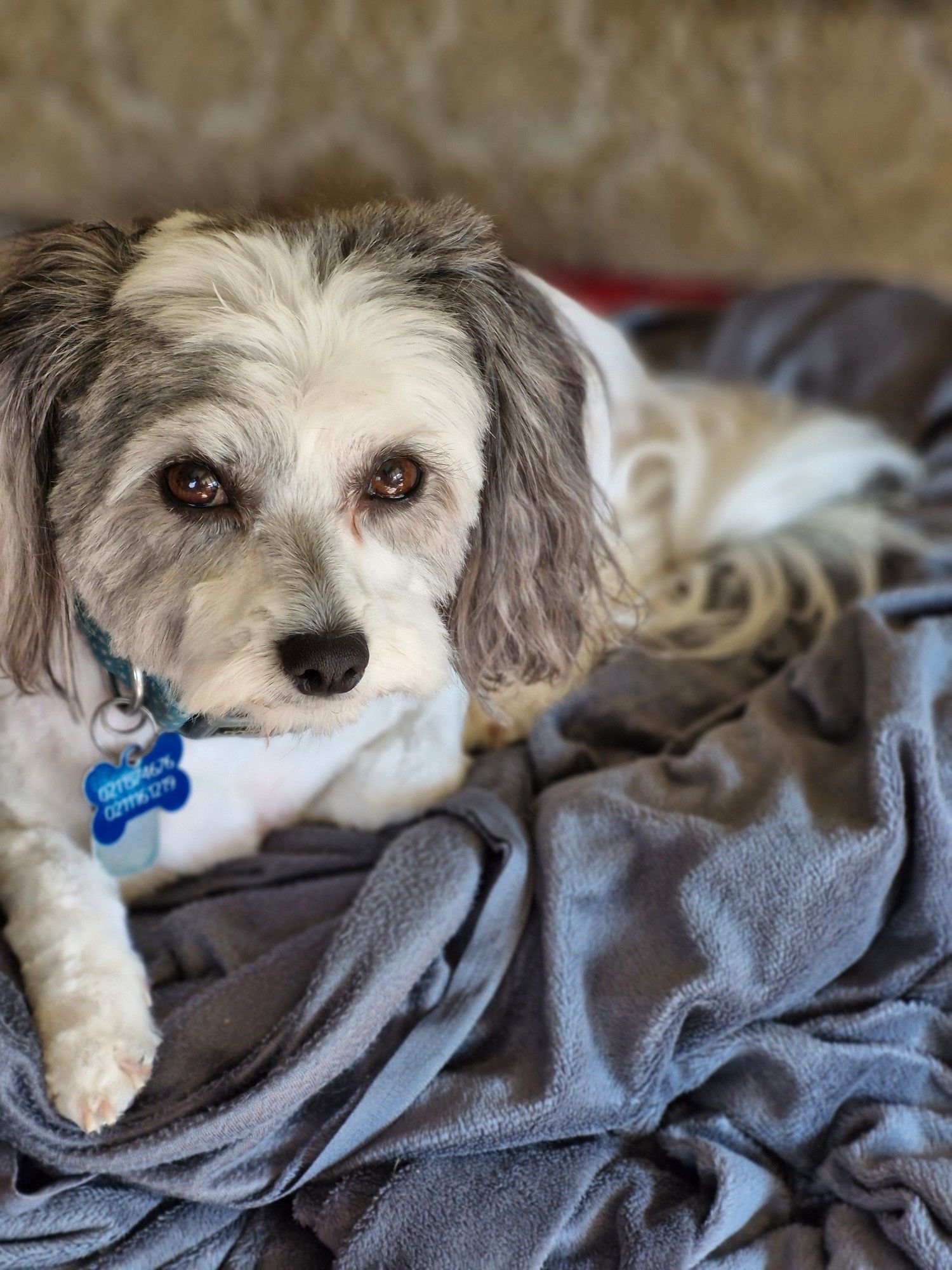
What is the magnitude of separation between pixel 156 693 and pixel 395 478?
0.29 metres

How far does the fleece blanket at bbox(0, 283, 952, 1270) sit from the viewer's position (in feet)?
3.17

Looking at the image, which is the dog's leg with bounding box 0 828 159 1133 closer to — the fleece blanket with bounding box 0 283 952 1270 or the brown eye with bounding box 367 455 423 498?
the fleece blanket with bounding box 0 283 952 1270

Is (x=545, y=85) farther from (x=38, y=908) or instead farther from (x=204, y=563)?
(x=38, y=908)

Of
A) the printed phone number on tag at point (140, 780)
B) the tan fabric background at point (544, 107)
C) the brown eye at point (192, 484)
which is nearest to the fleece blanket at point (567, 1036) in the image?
the printed phone number on tag at point (140, 780)

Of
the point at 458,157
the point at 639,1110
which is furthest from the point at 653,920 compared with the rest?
the point at 458,157

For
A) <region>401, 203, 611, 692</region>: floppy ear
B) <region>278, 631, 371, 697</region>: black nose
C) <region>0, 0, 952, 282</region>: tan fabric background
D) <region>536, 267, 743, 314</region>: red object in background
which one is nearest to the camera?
<region>278, 631, 371, 697</region>: black nose

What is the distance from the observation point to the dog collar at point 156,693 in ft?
3.33

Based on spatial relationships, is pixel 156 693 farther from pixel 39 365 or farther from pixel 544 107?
pixel 544 107

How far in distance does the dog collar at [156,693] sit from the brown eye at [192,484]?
141 mm

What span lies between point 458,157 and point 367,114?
200 millimetres

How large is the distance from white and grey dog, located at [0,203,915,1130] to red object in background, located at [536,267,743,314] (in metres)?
1.25

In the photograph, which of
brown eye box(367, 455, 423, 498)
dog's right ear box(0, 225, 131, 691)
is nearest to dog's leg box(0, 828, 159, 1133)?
dog's right ear box(0, 225, 131, 691)

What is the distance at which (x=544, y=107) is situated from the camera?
232cm

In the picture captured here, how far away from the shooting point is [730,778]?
4.00ft
